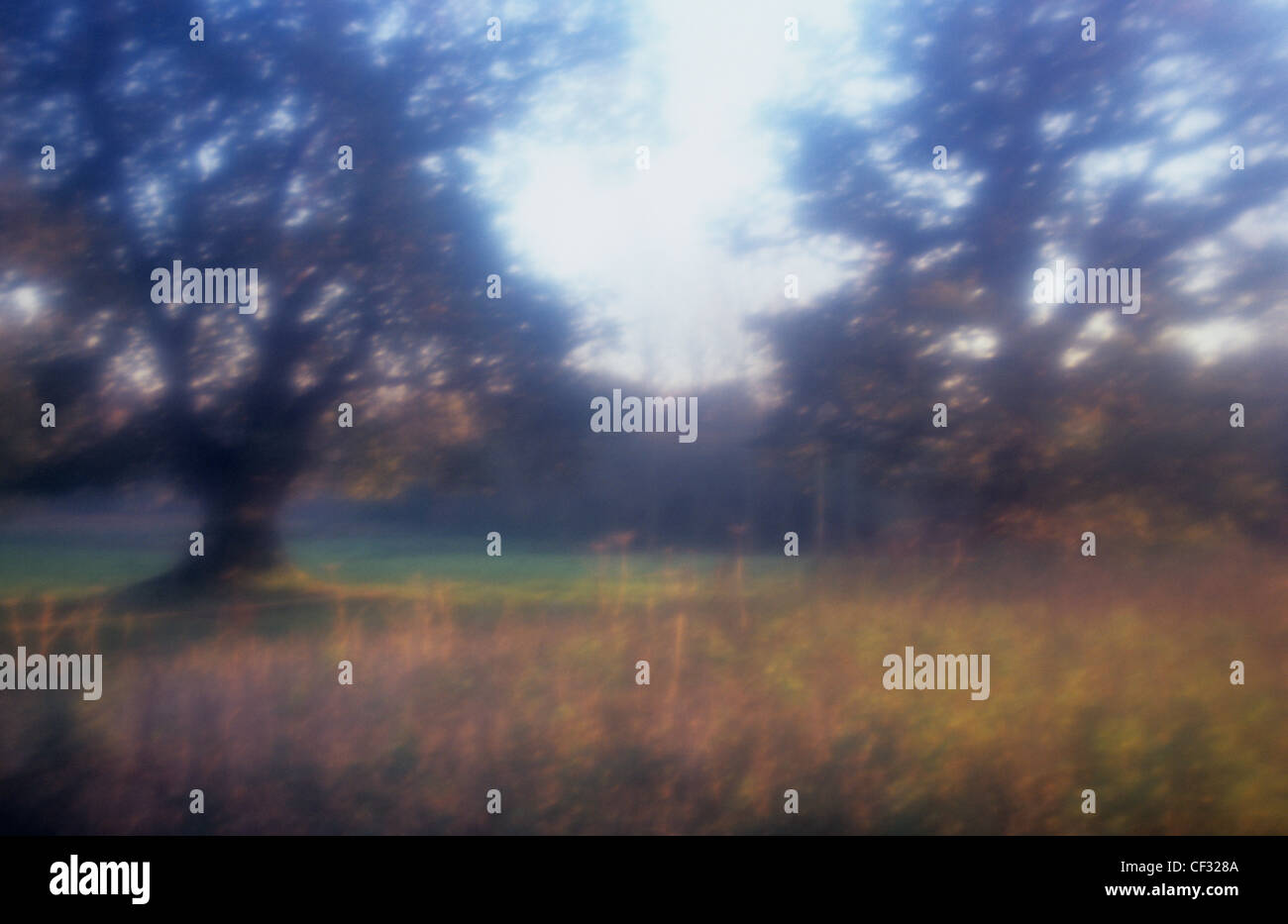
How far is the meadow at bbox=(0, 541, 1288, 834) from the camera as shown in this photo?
2920mm

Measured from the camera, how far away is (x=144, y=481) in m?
2.97

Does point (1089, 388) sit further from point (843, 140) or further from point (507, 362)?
point (507, 362)

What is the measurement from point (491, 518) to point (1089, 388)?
9.48ft

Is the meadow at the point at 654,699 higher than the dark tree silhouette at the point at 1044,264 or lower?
lower

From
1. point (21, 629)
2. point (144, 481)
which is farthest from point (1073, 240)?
point (21, 629)

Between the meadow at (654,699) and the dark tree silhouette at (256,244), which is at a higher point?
the dark tree silhouette at (256,244)

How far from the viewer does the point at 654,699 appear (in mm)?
2984

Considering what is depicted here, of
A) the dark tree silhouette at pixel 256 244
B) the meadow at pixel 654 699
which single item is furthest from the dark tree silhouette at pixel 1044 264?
the dark tree silhouette at pixel 256 244

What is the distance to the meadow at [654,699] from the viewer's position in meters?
2.92

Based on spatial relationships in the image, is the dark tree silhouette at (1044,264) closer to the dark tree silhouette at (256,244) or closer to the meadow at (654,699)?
the meadow at (654,699)

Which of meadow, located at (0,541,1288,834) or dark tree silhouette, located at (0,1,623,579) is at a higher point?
dark tree silhouette, located at (0,1,623,579)

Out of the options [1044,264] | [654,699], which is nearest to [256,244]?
[654,699]

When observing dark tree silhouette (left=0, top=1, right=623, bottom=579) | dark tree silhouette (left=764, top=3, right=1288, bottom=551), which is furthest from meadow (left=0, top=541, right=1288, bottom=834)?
dark tree silhouette (left=0, top=1, right=623, bottom=579)

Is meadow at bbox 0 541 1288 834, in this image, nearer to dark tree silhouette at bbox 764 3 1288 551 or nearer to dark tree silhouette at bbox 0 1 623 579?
dark tree silhouette at bbox 764 3 1288 551
